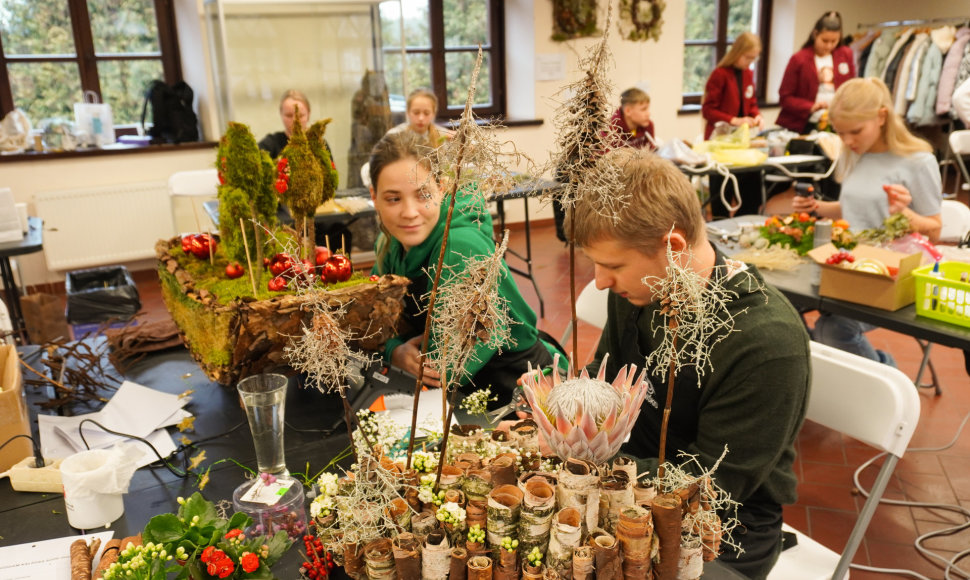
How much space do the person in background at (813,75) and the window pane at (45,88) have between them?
19.6 feet

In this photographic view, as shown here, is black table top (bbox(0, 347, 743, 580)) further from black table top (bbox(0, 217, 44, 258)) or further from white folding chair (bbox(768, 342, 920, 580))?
black table top (bbox(0, 217, 44, 258))

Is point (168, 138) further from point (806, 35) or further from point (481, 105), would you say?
point (806, 35)

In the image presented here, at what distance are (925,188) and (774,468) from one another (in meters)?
2.14

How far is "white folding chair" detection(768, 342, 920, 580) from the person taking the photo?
1.46 metres

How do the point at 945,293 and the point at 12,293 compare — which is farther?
the point at 12,293

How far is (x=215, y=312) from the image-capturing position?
4.86ft

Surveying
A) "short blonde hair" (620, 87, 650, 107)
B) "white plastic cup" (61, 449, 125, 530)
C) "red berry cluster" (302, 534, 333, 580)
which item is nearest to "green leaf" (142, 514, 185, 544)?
"red berry cluster" (302, 534, 333, 580)

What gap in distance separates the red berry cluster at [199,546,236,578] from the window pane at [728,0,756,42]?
340 inches

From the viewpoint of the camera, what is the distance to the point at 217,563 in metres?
0.91

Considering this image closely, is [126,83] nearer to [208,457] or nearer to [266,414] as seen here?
[208,457]

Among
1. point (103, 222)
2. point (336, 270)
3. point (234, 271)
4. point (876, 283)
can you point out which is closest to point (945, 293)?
point (876, 283)

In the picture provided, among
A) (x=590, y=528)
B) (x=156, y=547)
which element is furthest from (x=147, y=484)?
(x=590, y=528)

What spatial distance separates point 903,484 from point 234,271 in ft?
8.14

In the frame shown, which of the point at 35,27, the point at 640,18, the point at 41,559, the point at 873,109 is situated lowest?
the point at 41,559
